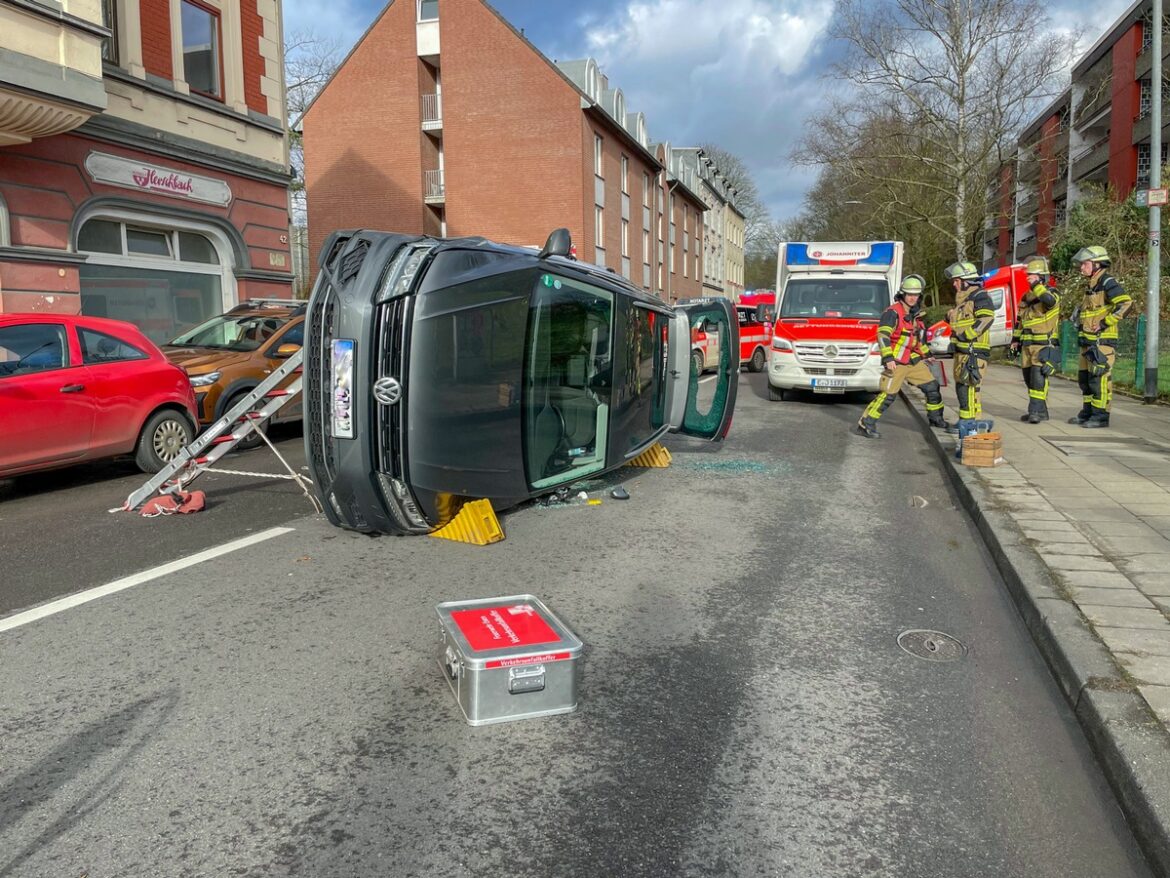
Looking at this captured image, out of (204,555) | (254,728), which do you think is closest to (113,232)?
(204,555)

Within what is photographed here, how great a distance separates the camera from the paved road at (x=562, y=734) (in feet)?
8.79

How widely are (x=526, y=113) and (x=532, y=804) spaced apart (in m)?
34.6

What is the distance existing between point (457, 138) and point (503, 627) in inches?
1366

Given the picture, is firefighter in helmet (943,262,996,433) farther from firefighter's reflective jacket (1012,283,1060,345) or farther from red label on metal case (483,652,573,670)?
red label on metal case (483,652,573,670)

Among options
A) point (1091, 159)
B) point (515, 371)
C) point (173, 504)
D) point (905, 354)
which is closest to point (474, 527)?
point (515, 371)

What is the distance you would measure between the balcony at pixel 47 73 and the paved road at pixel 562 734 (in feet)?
32.9

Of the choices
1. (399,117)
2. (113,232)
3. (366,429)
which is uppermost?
(399,117)

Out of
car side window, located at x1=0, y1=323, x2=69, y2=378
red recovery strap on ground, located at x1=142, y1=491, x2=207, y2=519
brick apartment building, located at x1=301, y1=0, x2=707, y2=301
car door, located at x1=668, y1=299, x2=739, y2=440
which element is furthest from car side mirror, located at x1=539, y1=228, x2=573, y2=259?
brick apartment building, located at x1=301, y1=0, x2=707, y2=301

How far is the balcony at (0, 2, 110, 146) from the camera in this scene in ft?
→ 39.4

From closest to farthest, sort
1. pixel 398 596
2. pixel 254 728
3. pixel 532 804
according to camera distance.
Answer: pixel 532 804, pixel 254 728, pixel 398 596

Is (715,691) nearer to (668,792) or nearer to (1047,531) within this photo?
(668,792)

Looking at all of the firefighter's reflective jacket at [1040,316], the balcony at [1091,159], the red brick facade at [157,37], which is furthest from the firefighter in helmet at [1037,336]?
the balcony at [1091,159]

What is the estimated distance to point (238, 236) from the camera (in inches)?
714

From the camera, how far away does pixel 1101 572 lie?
508 centimetres
